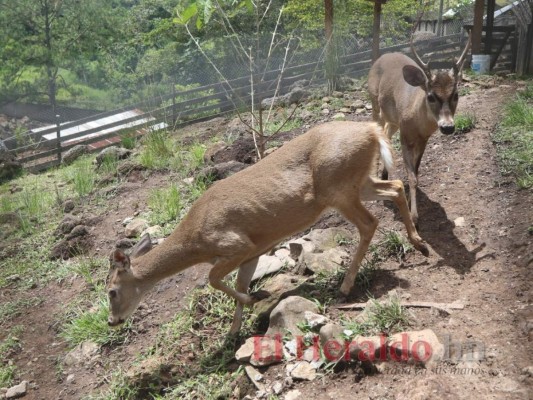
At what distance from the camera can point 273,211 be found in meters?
5.09

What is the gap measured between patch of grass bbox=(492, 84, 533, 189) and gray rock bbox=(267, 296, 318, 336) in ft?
8.52

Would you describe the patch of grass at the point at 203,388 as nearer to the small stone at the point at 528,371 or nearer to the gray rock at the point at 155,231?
the small stone at the point at 528,371

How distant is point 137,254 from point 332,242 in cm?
187

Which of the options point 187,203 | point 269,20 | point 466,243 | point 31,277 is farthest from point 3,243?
point 269,20

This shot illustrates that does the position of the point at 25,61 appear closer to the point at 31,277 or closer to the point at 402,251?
the point at 31,277

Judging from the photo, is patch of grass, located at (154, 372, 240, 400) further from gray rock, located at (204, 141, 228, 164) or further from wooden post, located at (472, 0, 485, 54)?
wooden post, located at (472, 0, 485, 54)

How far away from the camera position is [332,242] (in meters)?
5.93

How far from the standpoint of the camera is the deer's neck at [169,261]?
5.18m

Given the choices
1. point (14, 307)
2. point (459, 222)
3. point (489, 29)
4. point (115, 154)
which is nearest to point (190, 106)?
point (115, 154)

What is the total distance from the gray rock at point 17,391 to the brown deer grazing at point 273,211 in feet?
4.08

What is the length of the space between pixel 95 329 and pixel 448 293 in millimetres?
3401

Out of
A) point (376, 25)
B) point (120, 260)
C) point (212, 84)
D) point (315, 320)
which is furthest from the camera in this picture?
point (212, 84)

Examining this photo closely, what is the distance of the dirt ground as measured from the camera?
369cm

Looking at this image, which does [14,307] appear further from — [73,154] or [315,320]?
[73,154]
